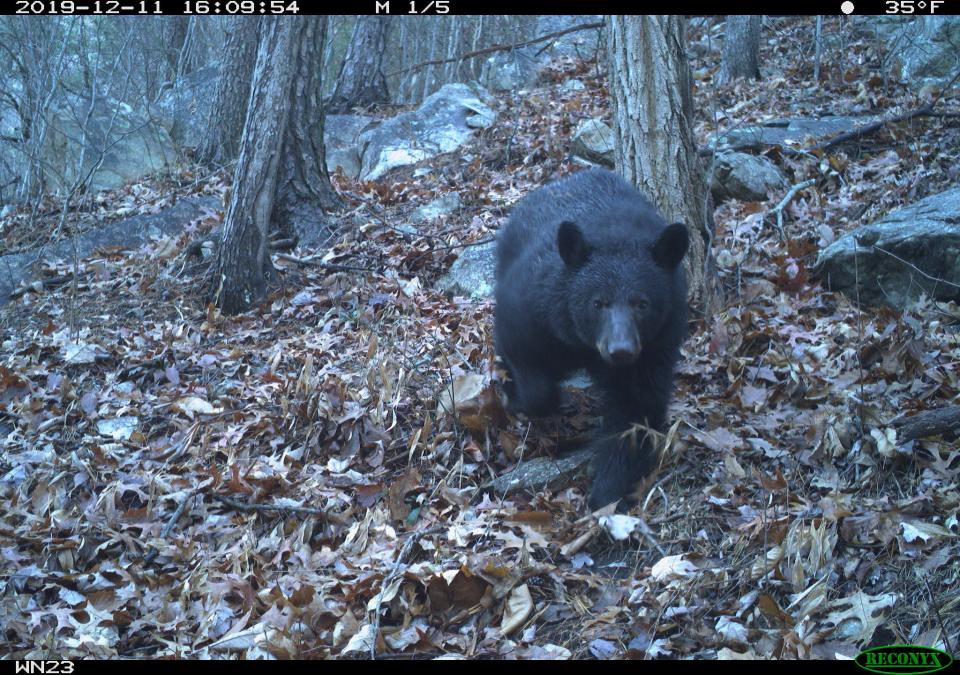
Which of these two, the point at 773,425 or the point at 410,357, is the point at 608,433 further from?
the point at 410,357

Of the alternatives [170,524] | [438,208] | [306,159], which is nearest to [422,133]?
[438,208]

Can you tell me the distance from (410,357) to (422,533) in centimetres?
216

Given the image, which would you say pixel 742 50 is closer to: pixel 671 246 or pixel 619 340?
pixel 671 246

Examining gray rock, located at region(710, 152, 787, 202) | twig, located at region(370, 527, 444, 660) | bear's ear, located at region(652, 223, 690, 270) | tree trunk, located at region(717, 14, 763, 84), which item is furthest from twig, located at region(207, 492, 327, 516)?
tree trunk, located at region(717, 14, 763, 84)

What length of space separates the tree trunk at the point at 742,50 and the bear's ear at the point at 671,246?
31.5 feet

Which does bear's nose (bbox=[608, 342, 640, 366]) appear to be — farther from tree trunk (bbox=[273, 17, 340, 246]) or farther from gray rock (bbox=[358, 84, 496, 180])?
gray rock (bbox=[358, 84, 496, 180])

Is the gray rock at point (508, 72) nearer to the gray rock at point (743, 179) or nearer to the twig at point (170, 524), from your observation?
the gray rock at point (743, 179)

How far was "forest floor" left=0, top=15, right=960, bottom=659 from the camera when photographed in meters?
3.86

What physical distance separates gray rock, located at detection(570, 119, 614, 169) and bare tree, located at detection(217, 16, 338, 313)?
3.06 metres

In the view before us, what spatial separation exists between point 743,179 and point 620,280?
4.38 m

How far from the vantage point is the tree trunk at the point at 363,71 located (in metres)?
14.8

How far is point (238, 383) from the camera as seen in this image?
6668 millimetres

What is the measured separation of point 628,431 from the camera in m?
4.68
